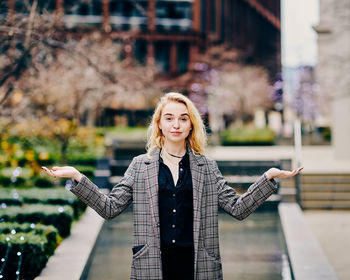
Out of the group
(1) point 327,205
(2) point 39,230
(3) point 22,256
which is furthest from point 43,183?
(3) point 22,256

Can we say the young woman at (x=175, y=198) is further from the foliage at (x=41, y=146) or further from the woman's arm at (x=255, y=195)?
the foliage at (x=41, y=146)

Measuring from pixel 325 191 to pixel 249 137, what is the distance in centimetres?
2165

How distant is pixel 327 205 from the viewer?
13.7m

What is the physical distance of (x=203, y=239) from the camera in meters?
3.61

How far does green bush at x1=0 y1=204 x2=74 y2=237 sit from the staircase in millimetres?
7120

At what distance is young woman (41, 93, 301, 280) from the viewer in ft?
11.6

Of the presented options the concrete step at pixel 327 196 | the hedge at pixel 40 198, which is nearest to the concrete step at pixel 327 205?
the concrete step at pixel 327 196

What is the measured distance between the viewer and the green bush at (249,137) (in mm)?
35625

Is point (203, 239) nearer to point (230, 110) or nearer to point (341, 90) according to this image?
point (341, 90)

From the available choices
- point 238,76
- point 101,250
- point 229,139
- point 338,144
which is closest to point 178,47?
point 238,76

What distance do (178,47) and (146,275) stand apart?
168 ft

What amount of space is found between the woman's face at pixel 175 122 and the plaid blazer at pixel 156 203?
173 millimetres

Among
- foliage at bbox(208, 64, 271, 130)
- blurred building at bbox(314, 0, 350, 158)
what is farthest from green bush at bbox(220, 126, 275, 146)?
blurred building at bbox(314, 0, 350, 158)

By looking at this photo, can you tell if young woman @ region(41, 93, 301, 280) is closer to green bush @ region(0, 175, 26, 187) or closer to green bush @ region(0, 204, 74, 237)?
green bush @ region(0, 204, 74, 237)
